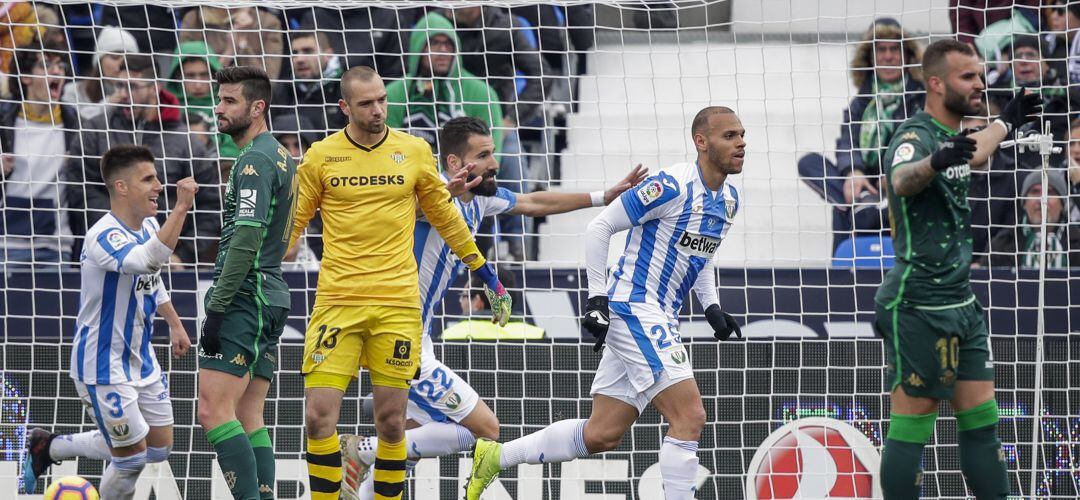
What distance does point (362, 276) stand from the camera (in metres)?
5.83

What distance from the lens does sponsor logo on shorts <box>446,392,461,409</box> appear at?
666 centimetres

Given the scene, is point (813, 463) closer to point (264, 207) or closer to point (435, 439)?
point (435, 439)

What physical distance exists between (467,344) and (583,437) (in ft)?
5.54

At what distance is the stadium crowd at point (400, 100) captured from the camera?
8992 millimetres

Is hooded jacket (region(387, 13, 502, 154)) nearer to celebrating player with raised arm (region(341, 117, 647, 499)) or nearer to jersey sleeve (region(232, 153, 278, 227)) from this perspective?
celebrating player with raised arm (region(341, 117, 647, 499))

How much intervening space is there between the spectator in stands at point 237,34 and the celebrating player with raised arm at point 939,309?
5.84 metres

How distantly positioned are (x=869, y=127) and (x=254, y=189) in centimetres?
523

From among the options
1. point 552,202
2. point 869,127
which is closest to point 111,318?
point 552,202

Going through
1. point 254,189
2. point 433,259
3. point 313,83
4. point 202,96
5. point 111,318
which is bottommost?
point 111,318

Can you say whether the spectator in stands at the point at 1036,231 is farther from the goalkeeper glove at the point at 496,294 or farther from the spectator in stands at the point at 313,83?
the spectator in stands at the point at 313,83

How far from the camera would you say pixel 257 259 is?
598 centimetres

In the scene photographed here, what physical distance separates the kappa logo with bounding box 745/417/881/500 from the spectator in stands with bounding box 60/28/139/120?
5229 mm

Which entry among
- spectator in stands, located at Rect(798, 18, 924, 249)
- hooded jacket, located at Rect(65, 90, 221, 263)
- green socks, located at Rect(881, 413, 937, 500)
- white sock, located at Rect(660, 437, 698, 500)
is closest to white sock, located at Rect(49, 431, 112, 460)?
hooded jacket, located at Rect(65, 90, 221, 263)

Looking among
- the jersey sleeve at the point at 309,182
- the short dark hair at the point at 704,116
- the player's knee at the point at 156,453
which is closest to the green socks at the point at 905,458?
the short dark hair at the point at 704,116
